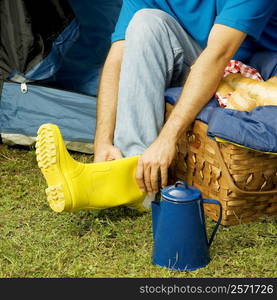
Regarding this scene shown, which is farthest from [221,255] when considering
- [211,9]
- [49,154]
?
[211,9]

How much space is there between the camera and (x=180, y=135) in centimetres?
198

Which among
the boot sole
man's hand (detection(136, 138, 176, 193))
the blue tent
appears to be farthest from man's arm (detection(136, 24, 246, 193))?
the blue tent

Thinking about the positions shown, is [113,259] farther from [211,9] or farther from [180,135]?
[211,9]

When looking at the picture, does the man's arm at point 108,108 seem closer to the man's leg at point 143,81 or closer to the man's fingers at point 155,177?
the man's leg at point 143,81

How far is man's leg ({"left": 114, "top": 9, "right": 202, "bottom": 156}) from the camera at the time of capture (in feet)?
6.73

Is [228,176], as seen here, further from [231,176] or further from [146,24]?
[146,24]

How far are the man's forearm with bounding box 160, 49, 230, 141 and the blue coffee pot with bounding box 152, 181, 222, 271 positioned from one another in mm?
293

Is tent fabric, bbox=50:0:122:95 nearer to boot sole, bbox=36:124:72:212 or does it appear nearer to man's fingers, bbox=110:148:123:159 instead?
man's fingers, bbox=110:148:123:159

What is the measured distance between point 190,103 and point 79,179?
0.40 meters

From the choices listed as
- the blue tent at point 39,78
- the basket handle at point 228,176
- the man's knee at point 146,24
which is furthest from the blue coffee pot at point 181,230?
the blue tent at point 39,78

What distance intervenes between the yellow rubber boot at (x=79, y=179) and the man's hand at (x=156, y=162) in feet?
0.10

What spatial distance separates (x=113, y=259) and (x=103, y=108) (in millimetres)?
595

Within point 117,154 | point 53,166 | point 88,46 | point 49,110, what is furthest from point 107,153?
point 88,46

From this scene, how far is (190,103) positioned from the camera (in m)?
1.96
